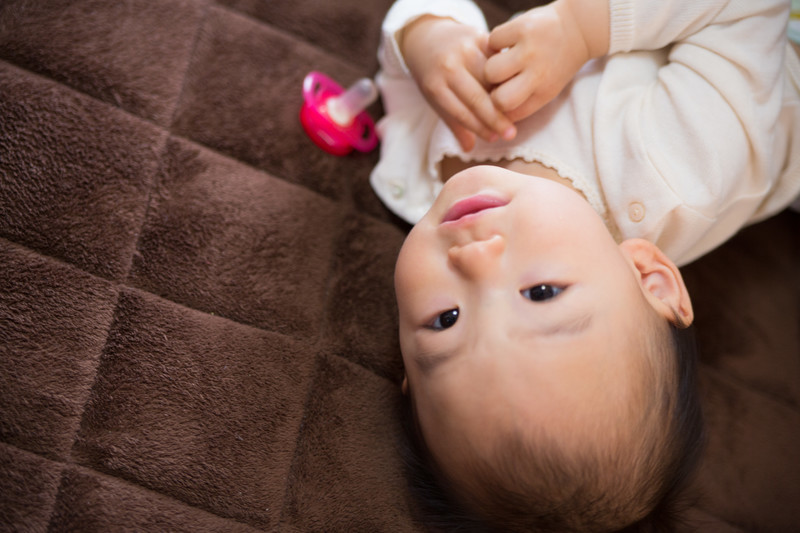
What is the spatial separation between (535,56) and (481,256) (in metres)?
0.38

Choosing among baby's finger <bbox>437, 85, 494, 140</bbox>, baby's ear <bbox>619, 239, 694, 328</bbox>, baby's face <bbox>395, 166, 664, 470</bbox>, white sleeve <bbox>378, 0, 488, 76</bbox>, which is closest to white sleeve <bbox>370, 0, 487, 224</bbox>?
white sleeve <bbox>378, 0, 488, 76</bbox>

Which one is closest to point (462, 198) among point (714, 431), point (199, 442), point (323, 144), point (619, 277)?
point (619, 277)

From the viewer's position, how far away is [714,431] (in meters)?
1.04

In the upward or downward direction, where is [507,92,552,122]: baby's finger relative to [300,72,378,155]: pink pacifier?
upward

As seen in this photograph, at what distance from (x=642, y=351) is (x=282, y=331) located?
0.51 m

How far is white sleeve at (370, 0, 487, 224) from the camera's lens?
105 cm

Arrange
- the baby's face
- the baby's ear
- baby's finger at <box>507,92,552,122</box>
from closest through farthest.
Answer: the baby's face
the baby's ear
baby's finger at <box>507,92,552,122</box>

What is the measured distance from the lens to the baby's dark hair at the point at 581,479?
0.72 metres

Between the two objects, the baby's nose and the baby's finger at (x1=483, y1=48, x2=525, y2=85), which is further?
the baby's finger at (x1=483, y1=48, x2=525, y2=85)

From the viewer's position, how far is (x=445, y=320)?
788 mm

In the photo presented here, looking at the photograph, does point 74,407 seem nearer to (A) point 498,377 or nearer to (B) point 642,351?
(A) point 498,377

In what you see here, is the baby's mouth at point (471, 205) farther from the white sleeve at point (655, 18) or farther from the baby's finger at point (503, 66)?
the white sleeve at point (655, 18)

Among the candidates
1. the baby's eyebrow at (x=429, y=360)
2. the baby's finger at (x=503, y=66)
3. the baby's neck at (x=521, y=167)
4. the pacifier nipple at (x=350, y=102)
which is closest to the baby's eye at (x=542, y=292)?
the baby's eyebrow at (x=429, y=360)

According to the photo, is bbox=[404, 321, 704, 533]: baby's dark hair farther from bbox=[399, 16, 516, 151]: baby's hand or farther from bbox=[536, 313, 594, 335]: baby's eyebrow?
bbox=[399, 16, 516, 151]: baby's hand
